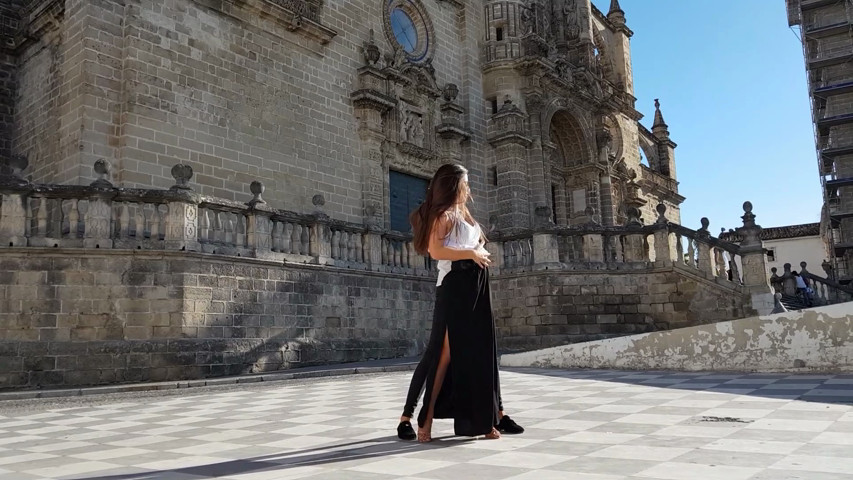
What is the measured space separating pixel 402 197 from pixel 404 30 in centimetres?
524

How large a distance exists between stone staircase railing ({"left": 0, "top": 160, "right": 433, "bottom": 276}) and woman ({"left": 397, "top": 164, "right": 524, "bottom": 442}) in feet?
20.4

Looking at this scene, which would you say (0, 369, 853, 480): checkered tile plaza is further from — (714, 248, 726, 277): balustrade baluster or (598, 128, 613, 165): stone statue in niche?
(598, 128, 613, 165): stone statue in niche

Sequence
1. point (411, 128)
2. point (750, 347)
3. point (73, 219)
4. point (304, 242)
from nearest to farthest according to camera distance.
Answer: point (750, 347) → point (73, 219) → point (304, 242) → point (411, 128)

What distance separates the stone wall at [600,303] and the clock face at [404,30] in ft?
28.7

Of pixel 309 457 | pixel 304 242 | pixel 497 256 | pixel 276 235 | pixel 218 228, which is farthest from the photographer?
pixel 497 256

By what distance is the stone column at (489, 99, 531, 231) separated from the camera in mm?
20703

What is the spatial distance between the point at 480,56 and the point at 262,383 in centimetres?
1596

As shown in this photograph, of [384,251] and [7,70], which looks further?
[7,70]

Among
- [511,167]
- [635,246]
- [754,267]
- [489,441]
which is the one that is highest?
[511,167]

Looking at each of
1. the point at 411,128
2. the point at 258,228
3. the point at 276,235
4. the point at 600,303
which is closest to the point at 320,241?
the point at 276,235

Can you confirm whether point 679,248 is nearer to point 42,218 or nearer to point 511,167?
point 511,167

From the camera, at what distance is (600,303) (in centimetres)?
1394

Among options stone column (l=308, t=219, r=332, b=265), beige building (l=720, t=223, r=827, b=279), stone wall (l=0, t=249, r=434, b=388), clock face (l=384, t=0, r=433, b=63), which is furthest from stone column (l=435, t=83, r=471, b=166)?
beige building (l=720, t=223, r=827, b=279)

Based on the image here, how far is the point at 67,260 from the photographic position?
8.78 metres
